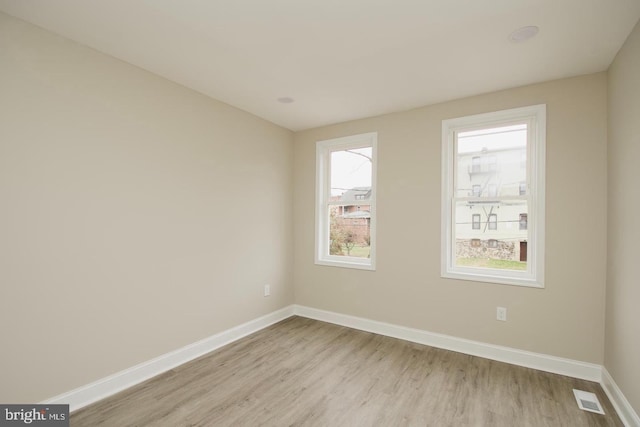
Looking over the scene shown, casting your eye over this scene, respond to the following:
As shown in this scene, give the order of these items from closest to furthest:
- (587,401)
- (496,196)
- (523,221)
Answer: (587,401) < (523,221) < (496,196)

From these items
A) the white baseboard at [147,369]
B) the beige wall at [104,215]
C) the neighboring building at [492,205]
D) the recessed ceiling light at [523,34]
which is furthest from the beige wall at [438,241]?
the beige wall at [104,215]

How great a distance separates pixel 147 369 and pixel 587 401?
3.46 meters

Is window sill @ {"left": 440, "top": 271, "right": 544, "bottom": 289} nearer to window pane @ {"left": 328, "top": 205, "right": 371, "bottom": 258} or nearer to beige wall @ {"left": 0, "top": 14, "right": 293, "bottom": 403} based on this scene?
window pane @ {"left": 328, "top": 205, "right": 371, "bottom": 258}

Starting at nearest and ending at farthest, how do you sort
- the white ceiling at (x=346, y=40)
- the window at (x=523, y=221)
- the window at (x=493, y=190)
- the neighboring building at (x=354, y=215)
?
the white ceiling at (x=346, y=40), the window at (x=523, y=221), the window at (x=493, y=190), the neighboring building at (x=354, y=215)

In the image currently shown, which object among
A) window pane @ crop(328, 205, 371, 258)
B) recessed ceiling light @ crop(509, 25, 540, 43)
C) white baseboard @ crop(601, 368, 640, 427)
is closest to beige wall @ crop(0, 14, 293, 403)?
window pane @ crop(328, 205, 371, 258)

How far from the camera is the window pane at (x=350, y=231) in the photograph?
3.88m

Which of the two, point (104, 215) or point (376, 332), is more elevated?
point (104, 215)

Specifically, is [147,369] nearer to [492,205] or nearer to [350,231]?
[350,231]

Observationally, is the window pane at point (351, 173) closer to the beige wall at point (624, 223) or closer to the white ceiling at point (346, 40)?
the white ceiling at point (346, 40)

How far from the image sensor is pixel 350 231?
4031mm

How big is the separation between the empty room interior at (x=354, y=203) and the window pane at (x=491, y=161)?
0.8 inches

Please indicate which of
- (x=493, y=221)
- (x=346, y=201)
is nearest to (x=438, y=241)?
(x=493, y=221)

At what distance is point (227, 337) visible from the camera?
3293 mm

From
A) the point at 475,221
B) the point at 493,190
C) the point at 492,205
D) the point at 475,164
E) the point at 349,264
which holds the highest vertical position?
the point at 475,164
